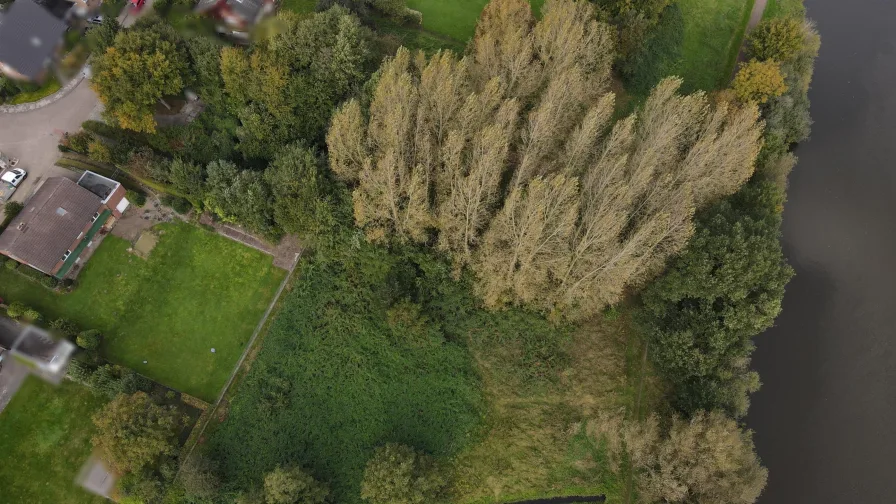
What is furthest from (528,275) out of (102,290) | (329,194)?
(102,290)

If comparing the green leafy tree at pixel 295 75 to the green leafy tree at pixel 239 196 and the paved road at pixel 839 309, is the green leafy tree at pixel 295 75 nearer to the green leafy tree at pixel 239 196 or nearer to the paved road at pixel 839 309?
the green leafy tree at pixel 239 196

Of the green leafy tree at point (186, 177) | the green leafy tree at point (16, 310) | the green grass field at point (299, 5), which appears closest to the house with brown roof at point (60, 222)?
the green leafy tree at point (16, 310)

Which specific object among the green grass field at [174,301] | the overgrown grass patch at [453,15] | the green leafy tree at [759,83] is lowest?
the green grass field at [174,301]

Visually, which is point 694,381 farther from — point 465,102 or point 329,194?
point 329,194

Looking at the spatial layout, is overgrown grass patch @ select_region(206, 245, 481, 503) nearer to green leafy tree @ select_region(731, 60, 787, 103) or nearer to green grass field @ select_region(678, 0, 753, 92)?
green leafy tree @ select_region(731, 60, 787, 103)

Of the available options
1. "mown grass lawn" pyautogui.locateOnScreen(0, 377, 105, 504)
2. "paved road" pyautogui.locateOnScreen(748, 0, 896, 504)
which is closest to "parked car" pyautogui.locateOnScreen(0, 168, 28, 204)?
"mown grass lawn" pyautogui.locateOnScreen(0, 377, 105, 504)

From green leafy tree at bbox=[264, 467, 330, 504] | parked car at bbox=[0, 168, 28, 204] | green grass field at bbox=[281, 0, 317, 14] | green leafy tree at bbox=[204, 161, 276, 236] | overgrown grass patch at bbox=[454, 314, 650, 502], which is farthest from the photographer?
green grass field at bbox=[281, 0, 317, 14]
